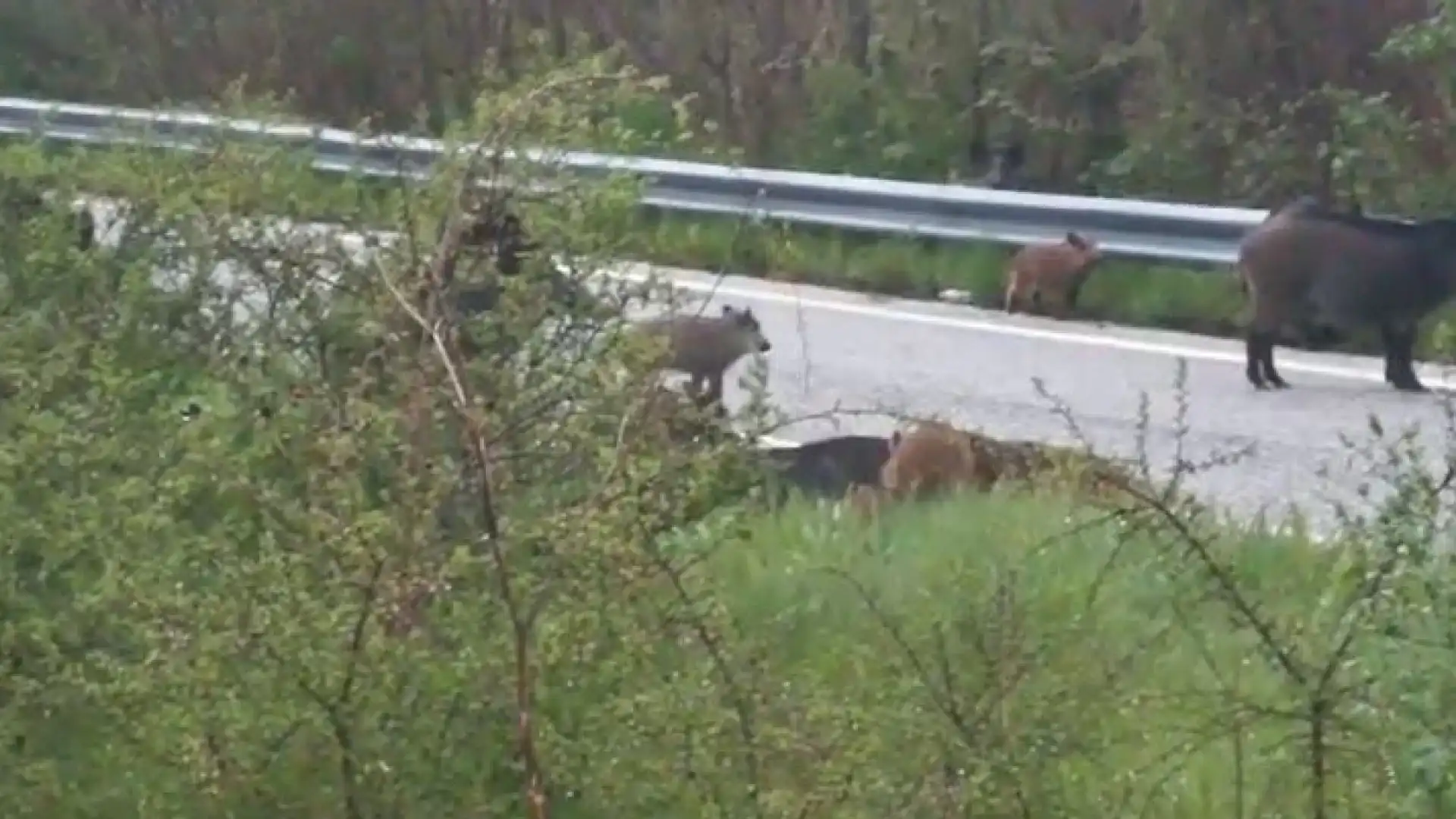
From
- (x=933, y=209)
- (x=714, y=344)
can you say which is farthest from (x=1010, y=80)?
(x=714, y=344)

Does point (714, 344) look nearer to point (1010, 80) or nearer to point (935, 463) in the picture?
point (935, 463)

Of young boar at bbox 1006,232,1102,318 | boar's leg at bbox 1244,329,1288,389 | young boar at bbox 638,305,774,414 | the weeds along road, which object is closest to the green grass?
young boar at bbox 638,305,774,414

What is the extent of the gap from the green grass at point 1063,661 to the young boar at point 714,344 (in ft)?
2.47

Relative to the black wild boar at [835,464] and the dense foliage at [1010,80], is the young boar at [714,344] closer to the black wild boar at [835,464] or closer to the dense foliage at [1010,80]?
the black wild boar at [835,464]

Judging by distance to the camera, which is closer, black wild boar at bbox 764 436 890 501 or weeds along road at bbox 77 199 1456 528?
black wild boar at bbox 764 436 890 501

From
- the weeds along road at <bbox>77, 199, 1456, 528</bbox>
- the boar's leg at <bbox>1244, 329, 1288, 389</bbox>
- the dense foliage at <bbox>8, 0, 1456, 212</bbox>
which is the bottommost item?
the weeds along road at <bbox>77, 199, 1456, 528</bbox>

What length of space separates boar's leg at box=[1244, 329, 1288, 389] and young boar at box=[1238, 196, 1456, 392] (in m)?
0.15

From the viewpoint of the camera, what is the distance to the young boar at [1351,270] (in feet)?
36.9

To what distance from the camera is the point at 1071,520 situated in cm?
635

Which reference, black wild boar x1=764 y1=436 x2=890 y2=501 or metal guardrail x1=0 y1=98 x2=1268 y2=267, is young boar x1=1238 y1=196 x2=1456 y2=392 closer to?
metal guardrail x1=0 y1=98 x2=1268 y2=267

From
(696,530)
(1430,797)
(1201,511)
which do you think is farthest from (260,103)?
(1430,797)

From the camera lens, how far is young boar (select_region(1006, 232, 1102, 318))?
502 inches

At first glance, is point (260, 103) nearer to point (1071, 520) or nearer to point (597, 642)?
point (1071, 520)

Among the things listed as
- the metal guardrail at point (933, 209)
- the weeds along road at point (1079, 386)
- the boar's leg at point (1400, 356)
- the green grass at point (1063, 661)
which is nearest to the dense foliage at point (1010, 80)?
the metal guardrail at point (933, 209)
